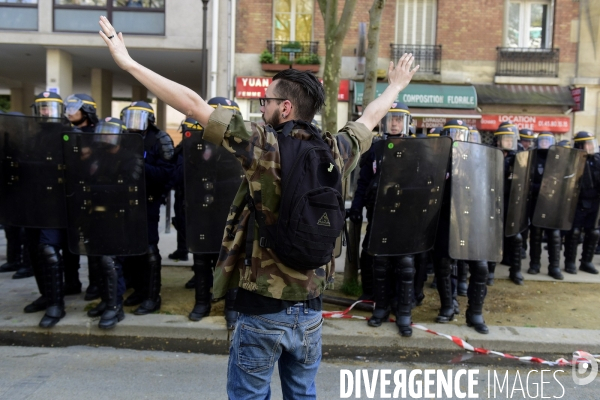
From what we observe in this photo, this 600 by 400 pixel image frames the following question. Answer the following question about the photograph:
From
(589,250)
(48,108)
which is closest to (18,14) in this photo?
(48,108)

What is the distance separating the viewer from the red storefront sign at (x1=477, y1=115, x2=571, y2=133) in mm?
16902

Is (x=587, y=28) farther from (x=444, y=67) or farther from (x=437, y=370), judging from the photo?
(x=437, y=370)

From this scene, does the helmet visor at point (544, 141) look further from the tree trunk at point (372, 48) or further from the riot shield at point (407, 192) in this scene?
the riot shield at point (407, 192)

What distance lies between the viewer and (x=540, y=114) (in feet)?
56.3

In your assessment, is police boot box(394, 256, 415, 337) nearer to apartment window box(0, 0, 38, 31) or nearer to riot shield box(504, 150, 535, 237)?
riot shield box(504, 150, 535, 237)

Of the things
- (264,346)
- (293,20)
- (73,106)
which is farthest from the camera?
(293,20)

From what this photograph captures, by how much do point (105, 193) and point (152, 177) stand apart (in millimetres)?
483

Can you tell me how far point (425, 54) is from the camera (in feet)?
56.7

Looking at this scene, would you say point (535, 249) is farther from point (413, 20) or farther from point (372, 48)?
point (413, 20)

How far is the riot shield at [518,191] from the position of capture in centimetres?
631

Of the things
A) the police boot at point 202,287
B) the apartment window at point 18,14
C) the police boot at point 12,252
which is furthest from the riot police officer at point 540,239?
the apartment window at point 18,14

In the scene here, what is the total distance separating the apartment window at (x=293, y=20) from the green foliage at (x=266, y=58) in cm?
75

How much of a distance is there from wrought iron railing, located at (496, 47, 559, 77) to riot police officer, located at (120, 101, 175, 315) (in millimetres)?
14434

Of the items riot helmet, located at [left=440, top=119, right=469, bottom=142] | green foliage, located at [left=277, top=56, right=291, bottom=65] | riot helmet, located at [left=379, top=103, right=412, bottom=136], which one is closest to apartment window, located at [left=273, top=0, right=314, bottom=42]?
green foliage, located at [left=277, top=56, right=291, bottom=65]
